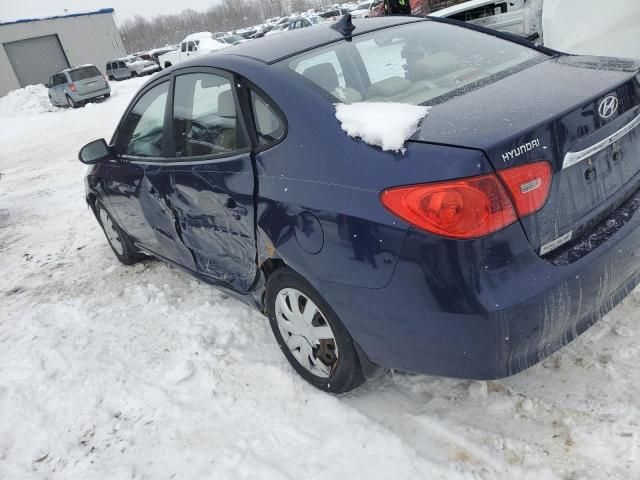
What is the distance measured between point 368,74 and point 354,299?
3.88ft

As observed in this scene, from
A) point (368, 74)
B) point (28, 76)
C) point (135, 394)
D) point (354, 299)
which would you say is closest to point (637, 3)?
point (368, 74)

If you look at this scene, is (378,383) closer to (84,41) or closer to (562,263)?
(562,263)

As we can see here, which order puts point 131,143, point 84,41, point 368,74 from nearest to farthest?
point 368,74
point 131,143
point 84,41

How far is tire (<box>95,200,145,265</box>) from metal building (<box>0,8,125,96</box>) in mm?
30991

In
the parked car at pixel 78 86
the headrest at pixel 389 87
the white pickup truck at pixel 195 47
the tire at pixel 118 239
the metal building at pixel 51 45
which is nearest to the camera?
the headrest at pixel 389 87

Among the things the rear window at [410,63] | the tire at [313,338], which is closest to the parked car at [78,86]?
the rear window at [410,63]

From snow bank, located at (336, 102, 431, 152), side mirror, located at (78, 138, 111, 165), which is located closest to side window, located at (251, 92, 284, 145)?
snow bank, located at (336, 102, 431, 152)

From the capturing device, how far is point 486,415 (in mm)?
2361

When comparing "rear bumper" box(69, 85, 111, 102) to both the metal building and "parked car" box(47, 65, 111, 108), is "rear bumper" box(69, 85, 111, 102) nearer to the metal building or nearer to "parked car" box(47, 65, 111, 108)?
"parked car" box(47, 65, 111, 108)

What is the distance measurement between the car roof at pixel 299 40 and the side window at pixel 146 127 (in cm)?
66

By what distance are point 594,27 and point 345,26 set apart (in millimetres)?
3244

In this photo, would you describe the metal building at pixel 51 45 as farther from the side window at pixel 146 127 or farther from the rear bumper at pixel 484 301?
the rear bumper at pixel 484 301

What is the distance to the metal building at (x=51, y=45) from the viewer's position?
3050cm

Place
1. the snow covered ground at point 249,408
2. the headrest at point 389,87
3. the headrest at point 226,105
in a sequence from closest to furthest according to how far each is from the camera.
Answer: the snow covered ground at point 249,408
the headrest at point 389,87
the headrest at point 226,105
